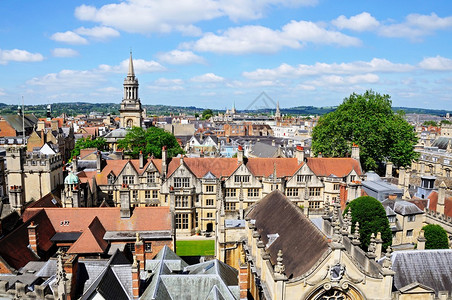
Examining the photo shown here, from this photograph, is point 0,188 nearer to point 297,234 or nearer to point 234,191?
point 234,191

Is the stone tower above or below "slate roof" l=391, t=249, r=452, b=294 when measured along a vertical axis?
above

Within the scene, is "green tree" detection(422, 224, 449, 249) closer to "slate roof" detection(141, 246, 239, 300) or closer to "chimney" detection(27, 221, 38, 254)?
"slate roof" detection(141, 246, 239, 300)

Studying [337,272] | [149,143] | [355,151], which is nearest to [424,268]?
[337,272]

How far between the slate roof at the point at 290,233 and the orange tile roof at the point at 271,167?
1707cm

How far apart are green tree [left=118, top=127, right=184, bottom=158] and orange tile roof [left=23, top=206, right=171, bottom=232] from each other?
114ft

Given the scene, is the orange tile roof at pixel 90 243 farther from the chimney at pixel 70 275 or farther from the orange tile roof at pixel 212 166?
the orange tile roof at pixel 212 166

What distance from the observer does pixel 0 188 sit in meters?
50.2

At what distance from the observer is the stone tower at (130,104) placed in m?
106

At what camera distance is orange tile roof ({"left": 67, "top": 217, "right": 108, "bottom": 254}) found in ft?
90.2

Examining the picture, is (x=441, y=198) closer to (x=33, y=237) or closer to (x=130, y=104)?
(x=33, y=237)

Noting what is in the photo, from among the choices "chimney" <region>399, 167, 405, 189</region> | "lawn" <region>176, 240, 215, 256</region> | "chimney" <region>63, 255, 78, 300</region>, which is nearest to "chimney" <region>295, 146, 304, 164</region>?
"chimney" <region>399, 167, 405, 189</region>

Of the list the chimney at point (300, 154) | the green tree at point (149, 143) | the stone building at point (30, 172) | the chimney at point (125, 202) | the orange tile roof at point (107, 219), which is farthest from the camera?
the green tree at point (149, 143)

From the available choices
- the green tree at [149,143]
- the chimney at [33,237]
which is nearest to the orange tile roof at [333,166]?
the green tree at [149,143]

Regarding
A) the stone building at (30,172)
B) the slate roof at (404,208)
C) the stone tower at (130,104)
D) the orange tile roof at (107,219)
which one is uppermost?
the stone tower at (130,104)
